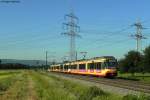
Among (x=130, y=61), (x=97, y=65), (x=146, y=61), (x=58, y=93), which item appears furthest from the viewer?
(x=130, y=61)

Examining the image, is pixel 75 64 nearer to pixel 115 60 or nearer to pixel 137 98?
pixel 115 60

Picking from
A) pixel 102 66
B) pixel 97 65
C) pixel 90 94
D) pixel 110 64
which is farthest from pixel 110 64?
pixel 90 94

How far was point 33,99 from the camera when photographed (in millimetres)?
26875

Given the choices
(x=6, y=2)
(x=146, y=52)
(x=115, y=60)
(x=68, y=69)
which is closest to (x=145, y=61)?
(x=146, y=52)

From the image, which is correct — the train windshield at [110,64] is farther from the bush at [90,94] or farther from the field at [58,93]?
the bush at [90,94]

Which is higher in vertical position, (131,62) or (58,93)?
(131,62)

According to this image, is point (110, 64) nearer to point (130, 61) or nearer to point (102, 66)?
point (102, 66)

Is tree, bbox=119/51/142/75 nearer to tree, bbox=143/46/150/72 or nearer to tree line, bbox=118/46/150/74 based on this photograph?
tree line, bbox=118/46/150/74

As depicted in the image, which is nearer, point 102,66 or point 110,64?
point 110,64

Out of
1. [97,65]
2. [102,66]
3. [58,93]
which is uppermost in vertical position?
[97,65]

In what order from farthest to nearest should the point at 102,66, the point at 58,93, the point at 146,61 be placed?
the point at 146,61
the point at 102,66
the point at 58,93

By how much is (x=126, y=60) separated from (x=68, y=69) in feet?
80.9

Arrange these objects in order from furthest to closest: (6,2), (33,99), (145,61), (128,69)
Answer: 1. (128,69)
2. (145,61)
3. (33,99)
4. (6,2)

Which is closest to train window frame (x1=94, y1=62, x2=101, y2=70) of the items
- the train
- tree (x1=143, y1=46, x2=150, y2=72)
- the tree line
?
the train
